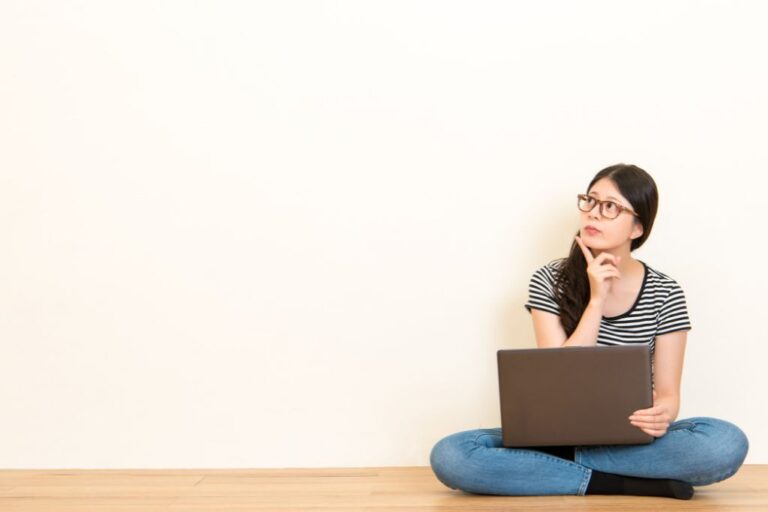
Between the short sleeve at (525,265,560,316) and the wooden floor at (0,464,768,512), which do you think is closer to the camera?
the wooden floor at (0,464,768,512)

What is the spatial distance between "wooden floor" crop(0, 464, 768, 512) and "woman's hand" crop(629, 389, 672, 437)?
0.16 m

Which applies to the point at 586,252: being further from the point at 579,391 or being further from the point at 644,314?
the point at 579,391

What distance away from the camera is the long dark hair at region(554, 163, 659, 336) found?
2650 millimetres

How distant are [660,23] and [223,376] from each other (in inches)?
66.6

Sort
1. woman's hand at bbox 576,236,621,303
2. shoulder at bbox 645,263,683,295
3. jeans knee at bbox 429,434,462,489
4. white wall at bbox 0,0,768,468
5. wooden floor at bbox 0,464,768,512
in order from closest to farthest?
wooden floor at bbox 0,464,768,512 < jeans knee at bbox 429,434,462,489 < woman's hand at bbox 576,236,621,303 < shoulder at bbox 645,263,683,295 < white wall at bbox 0,0,768,468

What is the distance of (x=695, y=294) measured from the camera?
302 cm

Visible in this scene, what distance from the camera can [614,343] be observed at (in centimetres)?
266

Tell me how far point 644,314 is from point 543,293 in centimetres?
27

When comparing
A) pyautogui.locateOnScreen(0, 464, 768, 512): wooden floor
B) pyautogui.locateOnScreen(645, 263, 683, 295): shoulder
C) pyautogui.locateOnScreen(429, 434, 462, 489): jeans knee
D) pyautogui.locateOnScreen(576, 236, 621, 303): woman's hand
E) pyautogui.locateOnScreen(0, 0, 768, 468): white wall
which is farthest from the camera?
pyautogui.locateOnScreen(0, 0, 768, 468): white wall

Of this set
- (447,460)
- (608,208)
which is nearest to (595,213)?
(608,208)

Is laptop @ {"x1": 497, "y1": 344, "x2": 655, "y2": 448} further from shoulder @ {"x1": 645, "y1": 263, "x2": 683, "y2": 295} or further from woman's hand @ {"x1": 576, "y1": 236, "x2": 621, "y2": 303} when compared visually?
shoulder @ {"x1": 645, "y1": 263, "x2": 683, "y2": 295}

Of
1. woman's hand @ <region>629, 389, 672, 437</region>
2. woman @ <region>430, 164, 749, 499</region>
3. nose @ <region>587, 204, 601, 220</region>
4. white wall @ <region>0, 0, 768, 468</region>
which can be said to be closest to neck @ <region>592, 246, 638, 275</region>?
woman @ <region>430, 164, 749, 499</region>

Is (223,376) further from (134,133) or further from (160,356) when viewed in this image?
(134,133)

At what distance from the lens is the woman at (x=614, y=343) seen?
243 centimetres
